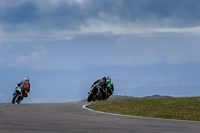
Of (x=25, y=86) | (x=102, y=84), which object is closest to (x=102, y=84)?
(x=102, y=84)

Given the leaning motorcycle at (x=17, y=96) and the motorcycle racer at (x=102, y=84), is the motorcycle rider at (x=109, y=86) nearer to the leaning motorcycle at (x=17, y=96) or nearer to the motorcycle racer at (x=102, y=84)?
the motorcycle racer at (x=102, y=84)

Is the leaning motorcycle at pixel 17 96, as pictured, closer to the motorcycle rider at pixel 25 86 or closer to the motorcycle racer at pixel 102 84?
the motorcycle rider at pixel 25 86

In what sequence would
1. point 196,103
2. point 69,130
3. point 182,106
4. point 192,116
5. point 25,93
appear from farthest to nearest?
point 25,93 < point 196,103 < point 182,106 < point 192,116 < point 69,130

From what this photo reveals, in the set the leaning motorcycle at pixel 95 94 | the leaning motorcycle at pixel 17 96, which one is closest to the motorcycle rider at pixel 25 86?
the leaning motorcycle at pixel 17 96

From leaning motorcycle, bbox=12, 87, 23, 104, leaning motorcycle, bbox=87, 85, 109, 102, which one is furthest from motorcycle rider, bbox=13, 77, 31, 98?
leaning motorcycle, bbox=87, 85, 109, 102

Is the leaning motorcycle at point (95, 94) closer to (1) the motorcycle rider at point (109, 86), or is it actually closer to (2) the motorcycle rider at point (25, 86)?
(1) the motorcycle rider at point (109, 86)

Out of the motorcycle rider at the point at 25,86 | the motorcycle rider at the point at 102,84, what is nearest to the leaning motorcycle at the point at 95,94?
the motorcycle rider at the point at 102,84

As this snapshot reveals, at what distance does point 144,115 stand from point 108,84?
40.8 feet

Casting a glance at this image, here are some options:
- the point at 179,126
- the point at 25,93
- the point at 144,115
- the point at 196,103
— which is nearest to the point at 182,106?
the point at 196,103

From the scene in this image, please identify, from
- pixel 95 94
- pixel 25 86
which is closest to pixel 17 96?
pixel 25 86

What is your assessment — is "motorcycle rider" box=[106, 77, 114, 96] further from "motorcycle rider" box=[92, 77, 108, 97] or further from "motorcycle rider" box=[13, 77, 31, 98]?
"motorcycle rider" box=[13, 77, 31, 98]

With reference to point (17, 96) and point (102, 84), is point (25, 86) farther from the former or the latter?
point (102, 84)

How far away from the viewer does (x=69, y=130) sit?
11.0 m

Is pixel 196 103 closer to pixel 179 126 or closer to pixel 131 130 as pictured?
pixel 179 126
